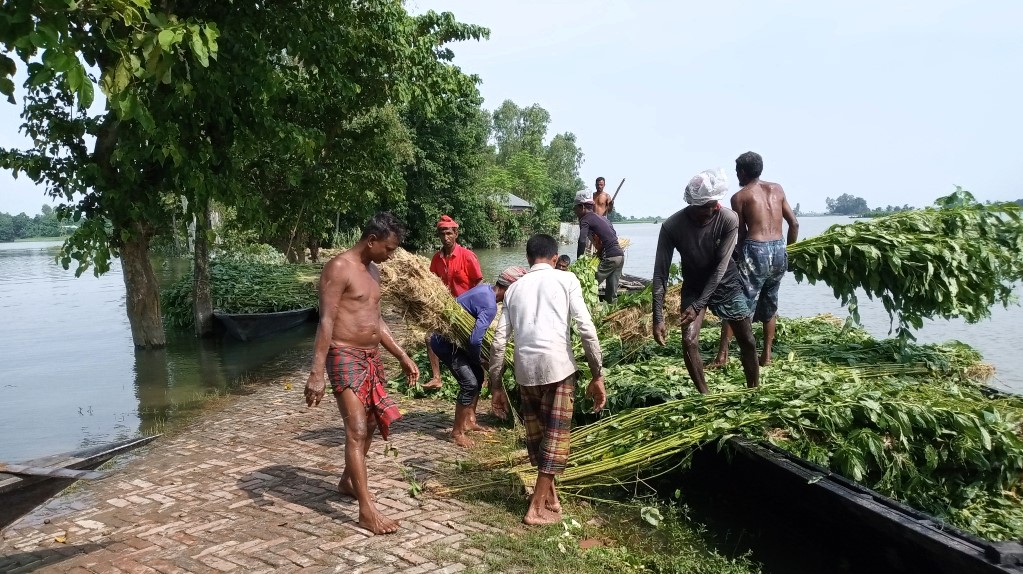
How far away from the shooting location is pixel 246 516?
4.99 metres

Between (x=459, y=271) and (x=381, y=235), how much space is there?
2.53m

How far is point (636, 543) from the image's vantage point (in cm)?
462

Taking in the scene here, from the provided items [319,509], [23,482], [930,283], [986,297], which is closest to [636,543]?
[319,509]

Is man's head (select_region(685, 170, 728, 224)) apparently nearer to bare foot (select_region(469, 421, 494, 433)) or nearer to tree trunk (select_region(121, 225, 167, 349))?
bare foot (select_region(469, 421, 494, 433))

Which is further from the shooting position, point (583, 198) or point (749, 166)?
point (583, 198)

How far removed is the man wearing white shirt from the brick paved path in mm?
573

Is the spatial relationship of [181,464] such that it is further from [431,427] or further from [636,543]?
[636,543]

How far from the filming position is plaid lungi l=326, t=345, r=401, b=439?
187 inches

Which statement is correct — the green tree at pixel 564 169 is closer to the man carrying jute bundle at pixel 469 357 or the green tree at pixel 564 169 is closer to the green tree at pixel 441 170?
the green tree at pixel 441 170

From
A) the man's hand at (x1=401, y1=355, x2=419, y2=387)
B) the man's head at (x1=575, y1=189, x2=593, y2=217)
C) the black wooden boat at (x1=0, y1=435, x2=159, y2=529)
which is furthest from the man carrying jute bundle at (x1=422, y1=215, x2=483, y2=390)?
the black wooden boat at (x1=0, y1=435, x2=159, y2=529)

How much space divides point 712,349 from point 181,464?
548 cm

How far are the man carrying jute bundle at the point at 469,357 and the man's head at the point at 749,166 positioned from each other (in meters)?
2.46

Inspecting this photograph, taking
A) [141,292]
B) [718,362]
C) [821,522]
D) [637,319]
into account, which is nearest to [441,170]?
[141,292]

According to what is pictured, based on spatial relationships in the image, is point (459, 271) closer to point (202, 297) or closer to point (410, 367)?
point (410, 367)
